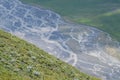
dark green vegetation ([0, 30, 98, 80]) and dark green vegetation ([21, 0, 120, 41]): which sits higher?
dark green vegetation ([21, 0, 120, 41])

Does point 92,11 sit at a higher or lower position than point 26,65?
higher

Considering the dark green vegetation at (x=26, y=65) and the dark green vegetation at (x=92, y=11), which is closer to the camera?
the dark green vegetation at (x=26, y=65)

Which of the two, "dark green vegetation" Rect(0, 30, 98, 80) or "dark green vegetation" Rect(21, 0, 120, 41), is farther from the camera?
"dark green vegetation" Rect(21, 0, 120, 41)

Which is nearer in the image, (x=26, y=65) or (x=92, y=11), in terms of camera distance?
(x=26, y=65)

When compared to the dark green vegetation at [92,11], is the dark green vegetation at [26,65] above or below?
below
